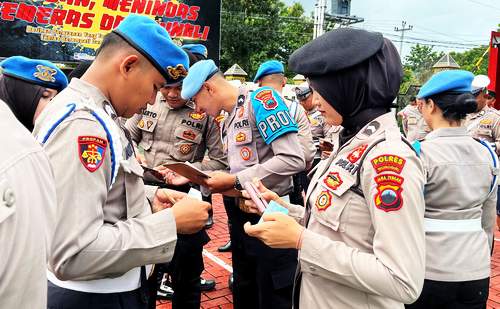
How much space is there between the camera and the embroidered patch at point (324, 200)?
4.49 ft

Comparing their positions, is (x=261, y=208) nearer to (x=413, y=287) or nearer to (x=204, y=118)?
(x=413, y=287)

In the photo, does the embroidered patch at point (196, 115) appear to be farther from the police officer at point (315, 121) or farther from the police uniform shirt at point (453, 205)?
the police officer at point (315, 121)

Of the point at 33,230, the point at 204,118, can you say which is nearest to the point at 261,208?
the point at 33,230

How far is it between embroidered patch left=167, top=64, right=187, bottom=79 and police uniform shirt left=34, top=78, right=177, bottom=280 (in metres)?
0.26

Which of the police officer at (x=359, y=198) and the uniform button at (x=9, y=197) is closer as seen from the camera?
the uniform button at (x=9, y=197)

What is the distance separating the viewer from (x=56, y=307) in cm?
143

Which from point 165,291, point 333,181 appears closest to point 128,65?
point 333,181

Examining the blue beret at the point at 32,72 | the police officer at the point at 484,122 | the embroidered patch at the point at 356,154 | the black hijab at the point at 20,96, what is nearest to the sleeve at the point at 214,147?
the blue beret at the point at 32,72

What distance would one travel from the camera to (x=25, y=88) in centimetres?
210

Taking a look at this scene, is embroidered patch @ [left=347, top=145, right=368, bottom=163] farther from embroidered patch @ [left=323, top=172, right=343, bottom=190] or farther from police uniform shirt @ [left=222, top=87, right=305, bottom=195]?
police uniform shirt @ [left=222, top=87, right=305, bottom=195]

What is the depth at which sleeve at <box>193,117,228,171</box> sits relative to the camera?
3.37m

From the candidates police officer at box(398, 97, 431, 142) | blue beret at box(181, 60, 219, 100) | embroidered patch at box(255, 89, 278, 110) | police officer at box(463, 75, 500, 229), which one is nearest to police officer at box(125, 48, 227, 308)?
blue beret at box(181, 60, 219, 100)

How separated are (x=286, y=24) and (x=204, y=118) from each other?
2468 centimetres

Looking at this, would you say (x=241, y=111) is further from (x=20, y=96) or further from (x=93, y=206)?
(x=93, y=206)
